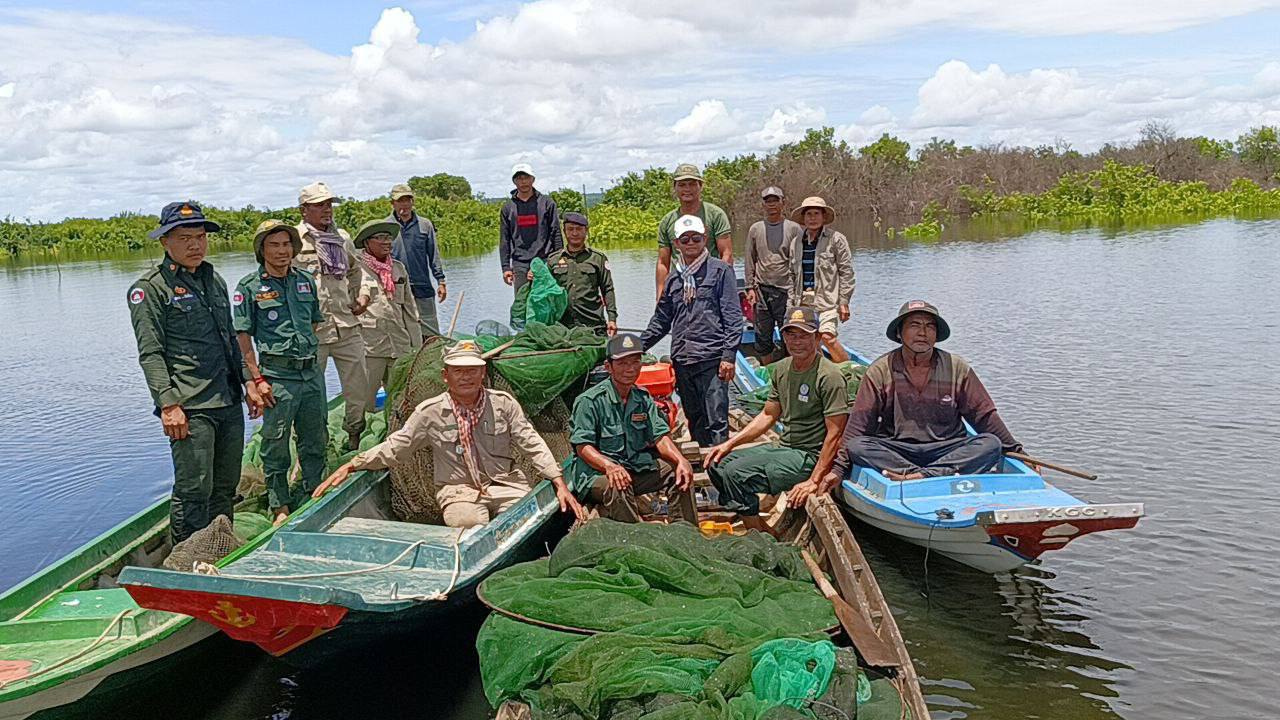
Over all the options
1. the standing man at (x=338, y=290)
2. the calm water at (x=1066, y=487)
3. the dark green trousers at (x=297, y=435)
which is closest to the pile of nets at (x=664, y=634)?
the calm water at (x=1066, y=487)

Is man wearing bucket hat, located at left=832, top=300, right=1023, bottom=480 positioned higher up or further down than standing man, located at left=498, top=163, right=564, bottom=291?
further down

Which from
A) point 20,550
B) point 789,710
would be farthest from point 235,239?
point 789,710

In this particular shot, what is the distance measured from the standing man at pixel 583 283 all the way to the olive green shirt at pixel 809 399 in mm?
2497

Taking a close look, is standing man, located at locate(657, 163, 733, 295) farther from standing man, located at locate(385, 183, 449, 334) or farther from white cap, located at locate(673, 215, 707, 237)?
standing man, located at locate(385, 183, 449, 334)

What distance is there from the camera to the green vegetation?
4178 centimetres

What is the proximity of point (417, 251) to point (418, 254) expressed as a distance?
38 mm

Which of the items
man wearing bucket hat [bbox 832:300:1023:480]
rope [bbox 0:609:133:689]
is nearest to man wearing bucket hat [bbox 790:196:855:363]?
man wearing bucket hat [bbox 832:300:1023:480]

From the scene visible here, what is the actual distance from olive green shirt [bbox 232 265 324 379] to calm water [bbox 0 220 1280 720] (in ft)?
6.52

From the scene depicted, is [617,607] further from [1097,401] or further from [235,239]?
[235,239]

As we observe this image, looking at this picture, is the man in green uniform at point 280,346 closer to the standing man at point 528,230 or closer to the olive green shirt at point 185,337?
the olive green shirt at point 185,337

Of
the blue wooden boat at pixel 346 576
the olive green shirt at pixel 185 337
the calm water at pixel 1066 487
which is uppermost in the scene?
the olive green shirt at pixel 185 337

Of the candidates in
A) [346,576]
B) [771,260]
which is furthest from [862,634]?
[771,260]

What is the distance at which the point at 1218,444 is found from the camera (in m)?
9.69

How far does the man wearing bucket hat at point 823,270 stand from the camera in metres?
9.46
